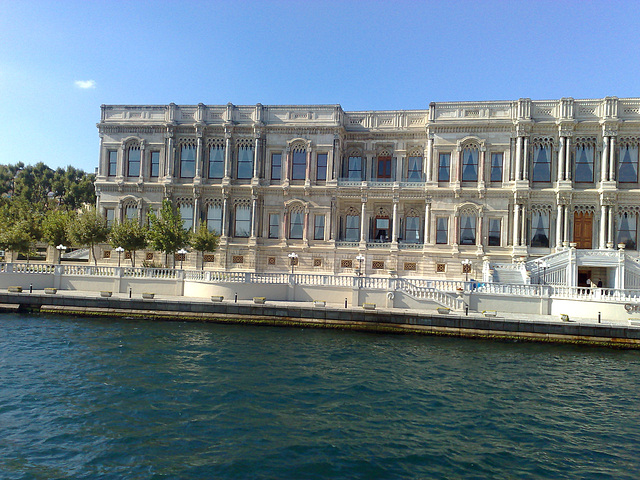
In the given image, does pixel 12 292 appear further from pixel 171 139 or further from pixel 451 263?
pixel 451 263

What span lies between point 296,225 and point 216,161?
9015 millimetres

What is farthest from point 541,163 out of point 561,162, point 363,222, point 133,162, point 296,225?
point 133,162

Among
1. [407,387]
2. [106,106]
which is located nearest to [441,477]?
[407,387]

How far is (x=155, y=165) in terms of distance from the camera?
126 feet

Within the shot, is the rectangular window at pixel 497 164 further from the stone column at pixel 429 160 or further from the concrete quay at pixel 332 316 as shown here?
the concrete quay at pixel 332 316

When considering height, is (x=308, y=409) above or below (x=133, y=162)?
below

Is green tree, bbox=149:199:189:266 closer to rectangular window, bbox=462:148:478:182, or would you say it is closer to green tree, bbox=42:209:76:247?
green tree, bbox=42:209:76:247

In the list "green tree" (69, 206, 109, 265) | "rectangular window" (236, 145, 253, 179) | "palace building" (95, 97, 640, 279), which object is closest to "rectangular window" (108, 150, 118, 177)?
"palace building" (95, 97, 640, 279)

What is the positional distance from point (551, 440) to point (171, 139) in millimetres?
35245

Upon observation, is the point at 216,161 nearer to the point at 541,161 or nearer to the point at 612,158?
the point at 541,161

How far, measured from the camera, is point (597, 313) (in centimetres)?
2198

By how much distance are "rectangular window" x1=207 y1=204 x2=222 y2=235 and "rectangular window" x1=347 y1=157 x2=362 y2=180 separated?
38.2ft

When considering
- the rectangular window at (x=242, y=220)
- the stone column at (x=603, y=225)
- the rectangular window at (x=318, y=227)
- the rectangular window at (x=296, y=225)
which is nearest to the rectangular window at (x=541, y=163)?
the stone column at (x=603, y=225)

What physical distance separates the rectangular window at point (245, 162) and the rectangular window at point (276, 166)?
1.83 metres
